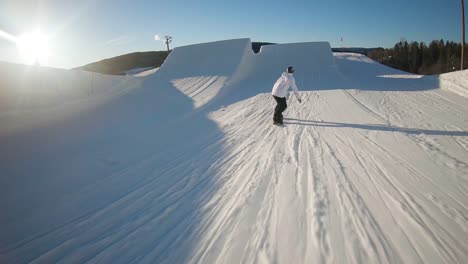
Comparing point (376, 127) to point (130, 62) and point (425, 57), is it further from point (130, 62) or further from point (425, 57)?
point (425, 57)

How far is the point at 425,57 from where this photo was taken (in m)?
60.6

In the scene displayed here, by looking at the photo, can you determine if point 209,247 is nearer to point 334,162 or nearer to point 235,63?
point 334,162

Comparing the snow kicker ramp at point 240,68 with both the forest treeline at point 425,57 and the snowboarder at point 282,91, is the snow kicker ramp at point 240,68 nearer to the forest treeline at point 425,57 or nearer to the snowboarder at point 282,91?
the snowboarder at point 282,91

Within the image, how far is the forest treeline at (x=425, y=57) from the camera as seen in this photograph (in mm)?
54641

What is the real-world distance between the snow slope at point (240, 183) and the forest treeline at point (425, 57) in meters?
62.3

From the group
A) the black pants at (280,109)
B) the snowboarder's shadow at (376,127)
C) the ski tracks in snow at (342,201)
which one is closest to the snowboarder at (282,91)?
the black pants at (280,109)

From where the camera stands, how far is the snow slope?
239 centimetres

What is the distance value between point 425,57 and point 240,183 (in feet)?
254

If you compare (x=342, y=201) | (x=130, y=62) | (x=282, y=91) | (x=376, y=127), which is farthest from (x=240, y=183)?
(x=130, y=62)

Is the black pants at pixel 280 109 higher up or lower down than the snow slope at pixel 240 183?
higher up

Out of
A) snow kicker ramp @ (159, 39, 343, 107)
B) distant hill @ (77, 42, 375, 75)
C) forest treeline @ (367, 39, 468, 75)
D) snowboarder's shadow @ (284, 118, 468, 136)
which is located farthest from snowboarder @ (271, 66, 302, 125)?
forest treeline @ (367, 39, 468, 75)

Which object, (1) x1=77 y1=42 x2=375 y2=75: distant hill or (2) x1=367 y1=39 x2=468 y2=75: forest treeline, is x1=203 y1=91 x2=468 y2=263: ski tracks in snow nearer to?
(1) x1=77 y1=42 x2=375 y2=75: distant hill

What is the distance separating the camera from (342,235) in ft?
7.80

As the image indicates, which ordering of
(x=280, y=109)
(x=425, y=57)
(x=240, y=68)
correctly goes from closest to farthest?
(x=280, y=109), (x=240, y=68), (x=425, y=57)
